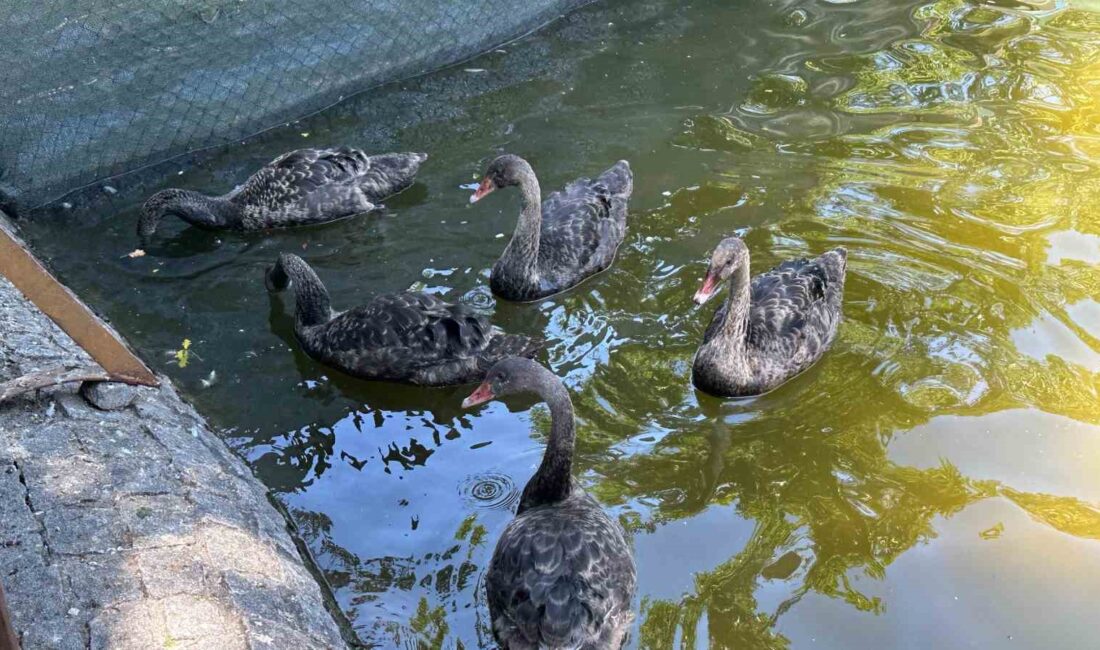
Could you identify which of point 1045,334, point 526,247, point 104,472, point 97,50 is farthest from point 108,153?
point 1045,334

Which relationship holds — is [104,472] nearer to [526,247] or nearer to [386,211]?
[526,247]

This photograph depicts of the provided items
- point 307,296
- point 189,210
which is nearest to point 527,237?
point 307,296

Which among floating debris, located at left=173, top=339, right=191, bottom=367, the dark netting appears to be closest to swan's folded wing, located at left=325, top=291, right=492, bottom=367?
floating debris, located at left=173, top=339, right=191, bottom=367

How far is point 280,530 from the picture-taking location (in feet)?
15.8

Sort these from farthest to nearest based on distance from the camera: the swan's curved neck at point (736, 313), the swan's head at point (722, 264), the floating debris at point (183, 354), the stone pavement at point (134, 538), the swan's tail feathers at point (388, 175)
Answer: the swan's tail feathers at point (388, 175) → the floating debris at point (183, 354) → the swan's curved neck at point (736, 313) → the swan's head at point (722, 264) → the stone pavement at point (134, 538)

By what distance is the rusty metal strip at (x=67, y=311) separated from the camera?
3.27m

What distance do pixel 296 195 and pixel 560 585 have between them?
3.96 meters

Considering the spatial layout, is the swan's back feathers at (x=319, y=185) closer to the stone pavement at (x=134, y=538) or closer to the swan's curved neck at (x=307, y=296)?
the swan's curved neck at (x=307, y=296)

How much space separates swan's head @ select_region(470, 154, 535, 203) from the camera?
21.8ft

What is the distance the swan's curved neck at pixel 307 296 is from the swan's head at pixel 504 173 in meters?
1.10

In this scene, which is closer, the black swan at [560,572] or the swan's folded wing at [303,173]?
the black swan at [560,572]

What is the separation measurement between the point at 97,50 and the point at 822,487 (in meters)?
5.55

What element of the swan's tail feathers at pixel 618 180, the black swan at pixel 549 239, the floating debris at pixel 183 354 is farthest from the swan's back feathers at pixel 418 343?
the swan's tail feathers at pixel 618 180

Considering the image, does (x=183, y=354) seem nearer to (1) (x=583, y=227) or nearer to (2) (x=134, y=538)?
(2) (x=134, y=538)
